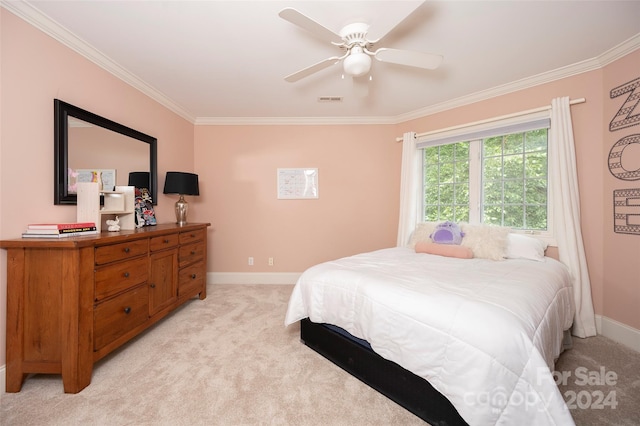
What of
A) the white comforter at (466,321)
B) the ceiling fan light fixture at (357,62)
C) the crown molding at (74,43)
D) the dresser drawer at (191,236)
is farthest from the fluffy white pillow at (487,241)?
the crown molding at (74,43)

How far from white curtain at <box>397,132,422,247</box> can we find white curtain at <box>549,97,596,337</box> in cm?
140

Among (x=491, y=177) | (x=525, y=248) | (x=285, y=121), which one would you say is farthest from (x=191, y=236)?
(x=491, y=177)

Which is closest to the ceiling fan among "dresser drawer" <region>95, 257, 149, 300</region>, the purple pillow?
the purple pillow

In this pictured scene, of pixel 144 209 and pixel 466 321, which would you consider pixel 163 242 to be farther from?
pixel 466 321

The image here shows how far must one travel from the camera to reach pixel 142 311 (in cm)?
210

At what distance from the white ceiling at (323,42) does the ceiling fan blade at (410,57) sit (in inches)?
6.3

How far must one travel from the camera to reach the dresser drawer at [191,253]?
8.79 feet

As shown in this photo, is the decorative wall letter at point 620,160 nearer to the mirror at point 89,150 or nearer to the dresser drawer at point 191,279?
the dresser drawer at point 191,279

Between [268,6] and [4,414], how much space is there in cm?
283

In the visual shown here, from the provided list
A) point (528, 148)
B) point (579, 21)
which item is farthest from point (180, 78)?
point (528, 148)

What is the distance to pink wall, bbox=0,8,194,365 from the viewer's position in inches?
61.5

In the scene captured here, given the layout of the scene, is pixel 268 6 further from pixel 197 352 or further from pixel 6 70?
pixel 197 352

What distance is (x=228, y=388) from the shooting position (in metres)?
1.60

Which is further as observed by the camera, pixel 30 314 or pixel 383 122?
pixel 383 122
